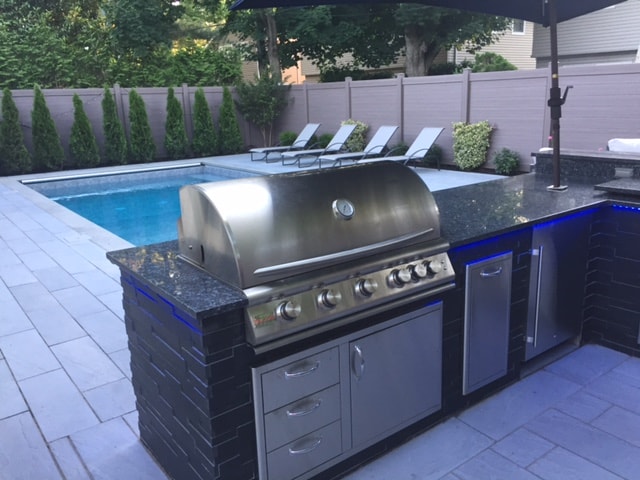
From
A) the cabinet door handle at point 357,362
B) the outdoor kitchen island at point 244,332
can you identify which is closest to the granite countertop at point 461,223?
the outdoor kitchen island at point 244,332

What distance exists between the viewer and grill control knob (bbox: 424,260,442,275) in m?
2.27

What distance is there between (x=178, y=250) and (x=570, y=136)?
8271 mm

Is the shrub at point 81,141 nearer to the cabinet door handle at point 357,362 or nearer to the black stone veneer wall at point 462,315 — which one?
the black stone veneer wall at point 462,315

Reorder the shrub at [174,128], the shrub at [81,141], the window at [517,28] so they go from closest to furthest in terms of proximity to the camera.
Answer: the shrub at [81,141], the shrub at [174,128], the window at [517,28]

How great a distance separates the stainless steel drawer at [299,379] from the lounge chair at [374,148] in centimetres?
938

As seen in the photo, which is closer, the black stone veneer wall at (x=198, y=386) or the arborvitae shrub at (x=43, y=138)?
the black stone veneer wall at (x=198, y=386)

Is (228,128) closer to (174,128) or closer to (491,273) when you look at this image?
(174,128)

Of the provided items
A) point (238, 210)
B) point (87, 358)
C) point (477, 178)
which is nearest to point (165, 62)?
point (477, 178)

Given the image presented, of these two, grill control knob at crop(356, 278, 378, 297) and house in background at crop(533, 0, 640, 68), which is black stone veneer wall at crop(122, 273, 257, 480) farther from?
house in background at crop(533, 0, 640, 68)

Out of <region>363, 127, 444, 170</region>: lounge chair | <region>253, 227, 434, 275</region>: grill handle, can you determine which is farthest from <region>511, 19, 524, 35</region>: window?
<region>253, 227, 434, 275</region>: grill handle

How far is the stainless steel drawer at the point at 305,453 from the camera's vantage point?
1.98 meters

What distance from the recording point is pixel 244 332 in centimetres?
182

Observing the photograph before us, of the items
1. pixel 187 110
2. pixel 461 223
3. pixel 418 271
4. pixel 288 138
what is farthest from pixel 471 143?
pixel 418 271

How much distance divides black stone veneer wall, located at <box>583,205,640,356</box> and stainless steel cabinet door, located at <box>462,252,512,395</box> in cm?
91
